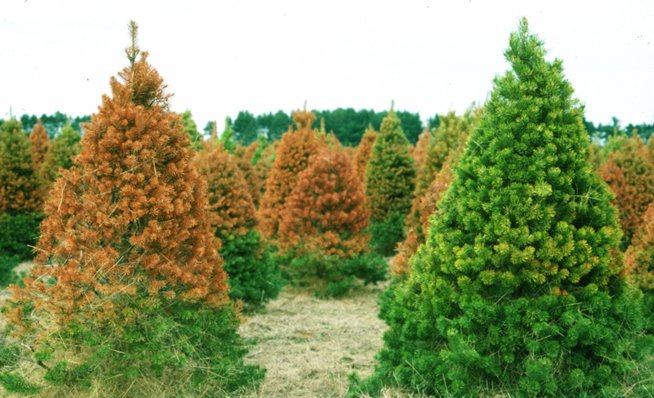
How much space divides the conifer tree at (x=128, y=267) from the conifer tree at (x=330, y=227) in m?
5.06

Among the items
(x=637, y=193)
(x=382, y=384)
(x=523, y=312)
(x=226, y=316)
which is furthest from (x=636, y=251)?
(x=637, y=193)

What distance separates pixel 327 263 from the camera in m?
10.1

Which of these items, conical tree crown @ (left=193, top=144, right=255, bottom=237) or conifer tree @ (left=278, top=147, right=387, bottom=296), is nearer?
conical tree crown @ (left=193, top=144, right=255, bottom=237)

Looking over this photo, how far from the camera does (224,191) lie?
8508mm

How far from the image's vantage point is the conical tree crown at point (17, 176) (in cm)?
1292

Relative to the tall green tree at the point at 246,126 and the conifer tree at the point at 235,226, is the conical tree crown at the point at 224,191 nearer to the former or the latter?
the conifer tree at the point at 235,226

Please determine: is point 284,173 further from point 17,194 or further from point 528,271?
point 528,271

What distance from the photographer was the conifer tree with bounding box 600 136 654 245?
10516mm

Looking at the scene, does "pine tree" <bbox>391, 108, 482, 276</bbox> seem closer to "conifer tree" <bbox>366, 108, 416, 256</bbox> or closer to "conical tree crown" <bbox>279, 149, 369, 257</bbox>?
"conical tree crown" <bbox>279, 149, 369, 257</bbox>

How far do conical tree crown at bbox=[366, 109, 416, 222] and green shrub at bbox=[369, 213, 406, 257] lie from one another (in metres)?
0.13

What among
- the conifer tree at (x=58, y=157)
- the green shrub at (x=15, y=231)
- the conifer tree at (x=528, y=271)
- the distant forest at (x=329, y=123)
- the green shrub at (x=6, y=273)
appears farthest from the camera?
the distant forest at (x=329, y=123)

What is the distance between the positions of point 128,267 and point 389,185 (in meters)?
9.58

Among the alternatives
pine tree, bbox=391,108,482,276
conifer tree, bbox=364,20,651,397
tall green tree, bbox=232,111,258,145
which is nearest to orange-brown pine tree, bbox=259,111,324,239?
pine tree, bbox=391,108,482,276

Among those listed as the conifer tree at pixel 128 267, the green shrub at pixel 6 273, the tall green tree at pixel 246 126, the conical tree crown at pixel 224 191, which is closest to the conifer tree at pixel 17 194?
the green shrub at pixel 6 273
